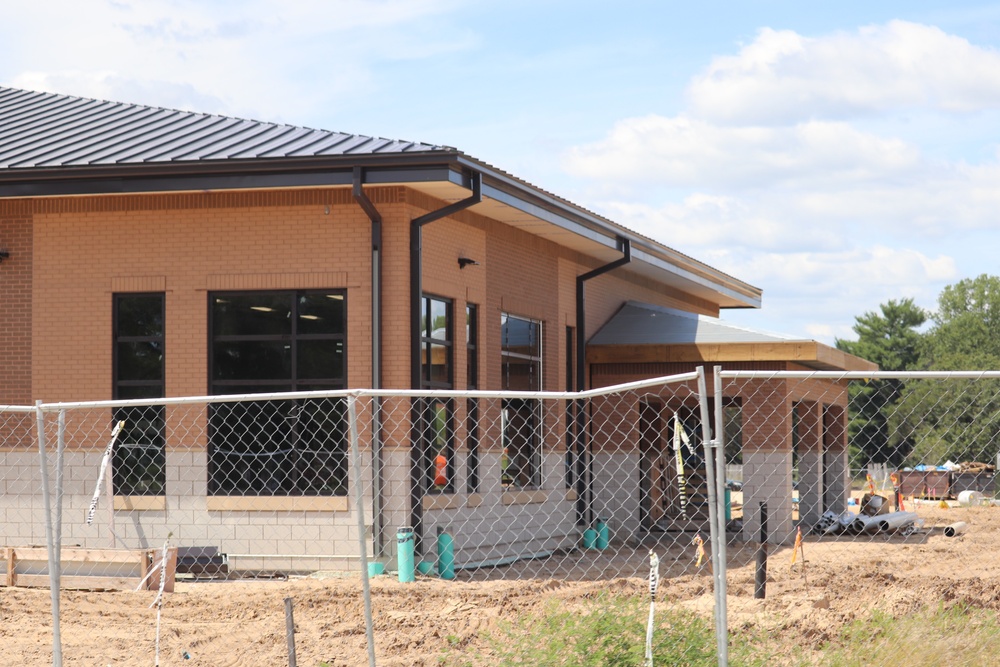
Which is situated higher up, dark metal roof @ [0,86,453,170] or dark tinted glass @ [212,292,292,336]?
dark metal roof @ [0,86,453,170]

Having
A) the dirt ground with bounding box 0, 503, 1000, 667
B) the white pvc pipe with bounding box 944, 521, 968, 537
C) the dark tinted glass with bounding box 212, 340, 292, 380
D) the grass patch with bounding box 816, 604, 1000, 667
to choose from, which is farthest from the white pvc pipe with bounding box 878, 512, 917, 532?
the grass patch with bounding box 816, 604, 1000, 667

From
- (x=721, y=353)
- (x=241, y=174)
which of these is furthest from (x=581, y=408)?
(x=241, y=174)

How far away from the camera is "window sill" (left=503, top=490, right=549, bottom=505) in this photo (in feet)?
61.8

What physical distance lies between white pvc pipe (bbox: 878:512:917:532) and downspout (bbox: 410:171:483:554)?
39.6 ft

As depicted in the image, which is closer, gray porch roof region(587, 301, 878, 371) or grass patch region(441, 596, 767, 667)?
grass patch region(441, 596, 767, 667)

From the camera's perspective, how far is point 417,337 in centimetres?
1602

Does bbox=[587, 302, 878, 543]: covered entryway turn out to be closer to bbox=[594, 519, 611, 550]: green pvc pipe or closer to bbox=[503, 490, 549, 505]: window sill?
bbox=[594, 519, 611, 550]: green pvc pipe

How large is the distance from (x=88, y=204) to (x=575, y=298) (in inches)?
356

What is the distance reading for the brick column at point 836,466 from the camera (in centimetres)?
2652

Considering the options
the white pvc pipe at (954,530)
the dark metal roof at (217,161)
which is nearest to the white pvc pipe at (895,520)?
the white pvc pipe at (954,530)

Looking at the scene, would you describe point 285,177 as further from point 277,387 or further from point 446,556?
point 446,556

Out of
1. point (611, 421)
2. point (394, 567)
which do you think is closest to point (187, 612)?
point (394, 567)

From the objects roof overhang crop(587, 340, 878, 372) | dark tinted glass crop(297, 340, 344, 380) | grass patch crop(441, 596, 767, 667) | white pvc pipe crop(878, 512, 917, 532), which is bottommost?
white pvc pipe crop(878, 512, 917, 532)

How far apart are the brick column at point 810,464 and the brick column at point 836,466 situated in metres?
0.60
